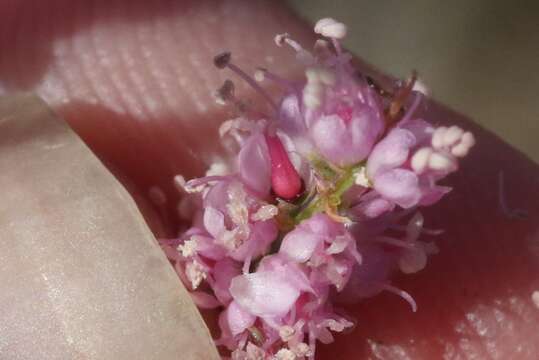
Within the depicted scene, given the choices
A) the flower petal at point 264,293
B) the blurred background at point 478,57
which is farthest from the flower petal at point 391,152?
the blurred background at point 478,57

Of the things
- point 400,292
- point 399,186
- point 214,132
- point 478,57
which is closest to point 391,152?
point 399,186

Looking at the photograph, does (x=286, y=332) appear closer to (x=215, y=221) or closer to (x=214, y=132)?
(x=215, y=221)

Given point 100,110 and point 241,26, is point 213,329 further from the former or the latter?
point 241,26

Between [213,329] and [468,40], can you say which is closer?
[213,329]

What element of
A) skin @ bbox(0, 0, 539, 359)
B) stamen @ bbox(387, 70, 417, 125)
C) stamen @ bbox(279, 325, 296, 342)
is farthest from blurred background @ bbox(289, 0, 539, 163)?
stamen @ bbox(279, 325, 296, 342)

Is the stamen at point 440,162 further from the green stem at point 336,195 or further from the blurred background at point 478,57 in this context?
the blurred background at point 478,57

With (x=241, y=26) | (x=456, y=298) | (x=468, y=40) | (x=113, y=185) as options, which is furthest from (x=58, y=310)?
(x=468, y=40)
